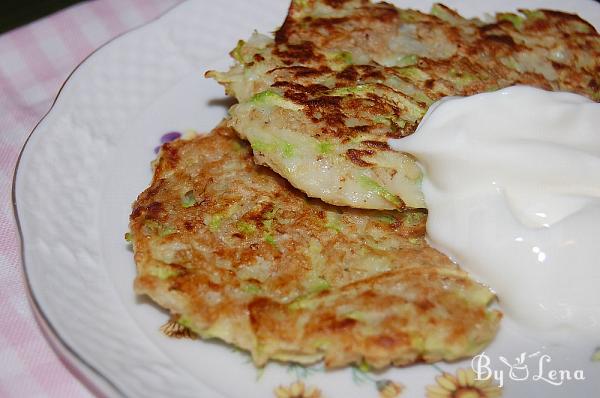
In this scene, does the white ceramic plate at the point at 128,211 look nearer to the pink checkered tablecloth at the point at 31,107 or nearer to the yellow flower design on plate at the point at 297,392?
the yellow flower design on plate at the point at 297,392

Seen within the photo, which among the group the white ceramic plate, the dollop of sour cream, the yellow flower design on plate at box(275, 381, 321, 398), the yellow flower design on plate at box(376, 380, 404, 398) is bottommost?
the yellow flower design on plate at box(376, 380, 404, 398)

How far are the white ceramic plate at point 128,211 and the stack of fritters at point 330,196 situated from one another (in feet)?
0.54

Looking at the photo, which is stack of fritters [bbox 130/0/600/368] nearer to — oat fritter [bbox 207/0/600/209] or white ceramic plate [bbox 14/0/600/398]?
oat fritter [bbox 207/0/600/209]

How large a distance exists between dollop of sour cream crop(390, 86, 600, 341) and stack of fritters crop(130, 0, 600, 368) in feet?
0.36

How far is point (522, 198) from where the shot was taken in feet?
9.25

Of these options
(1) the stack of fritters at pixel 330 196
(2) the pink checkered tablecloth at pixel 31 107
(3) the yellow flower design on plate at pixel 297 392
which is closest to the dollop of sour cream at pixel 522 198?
(1) the stack of fritters at pixel 330 196

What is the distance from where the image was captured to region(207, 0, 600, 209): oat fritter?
295cm

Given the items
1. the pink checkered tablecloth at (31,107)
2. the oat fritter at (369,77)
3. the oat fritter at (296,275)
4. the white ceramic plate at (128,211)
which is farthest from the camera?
the oat fritter at (369,77)

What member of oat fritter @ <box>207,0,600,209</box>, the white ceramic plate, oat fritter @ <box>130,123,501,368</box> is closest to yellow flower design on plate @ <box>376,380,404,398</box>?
the white ceramic plate

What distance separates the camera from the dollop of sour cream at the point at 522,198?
2732 millimetres

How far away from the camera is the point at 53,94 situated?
171 inches

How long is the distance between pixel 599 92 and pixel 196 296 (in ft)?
7.39

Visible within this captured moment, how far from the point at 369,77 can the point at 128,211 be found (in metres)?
1.27

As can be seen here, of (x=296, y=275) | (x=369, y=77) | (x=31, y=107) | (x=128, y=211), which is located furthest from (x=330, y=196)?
(x=31, y=107)
